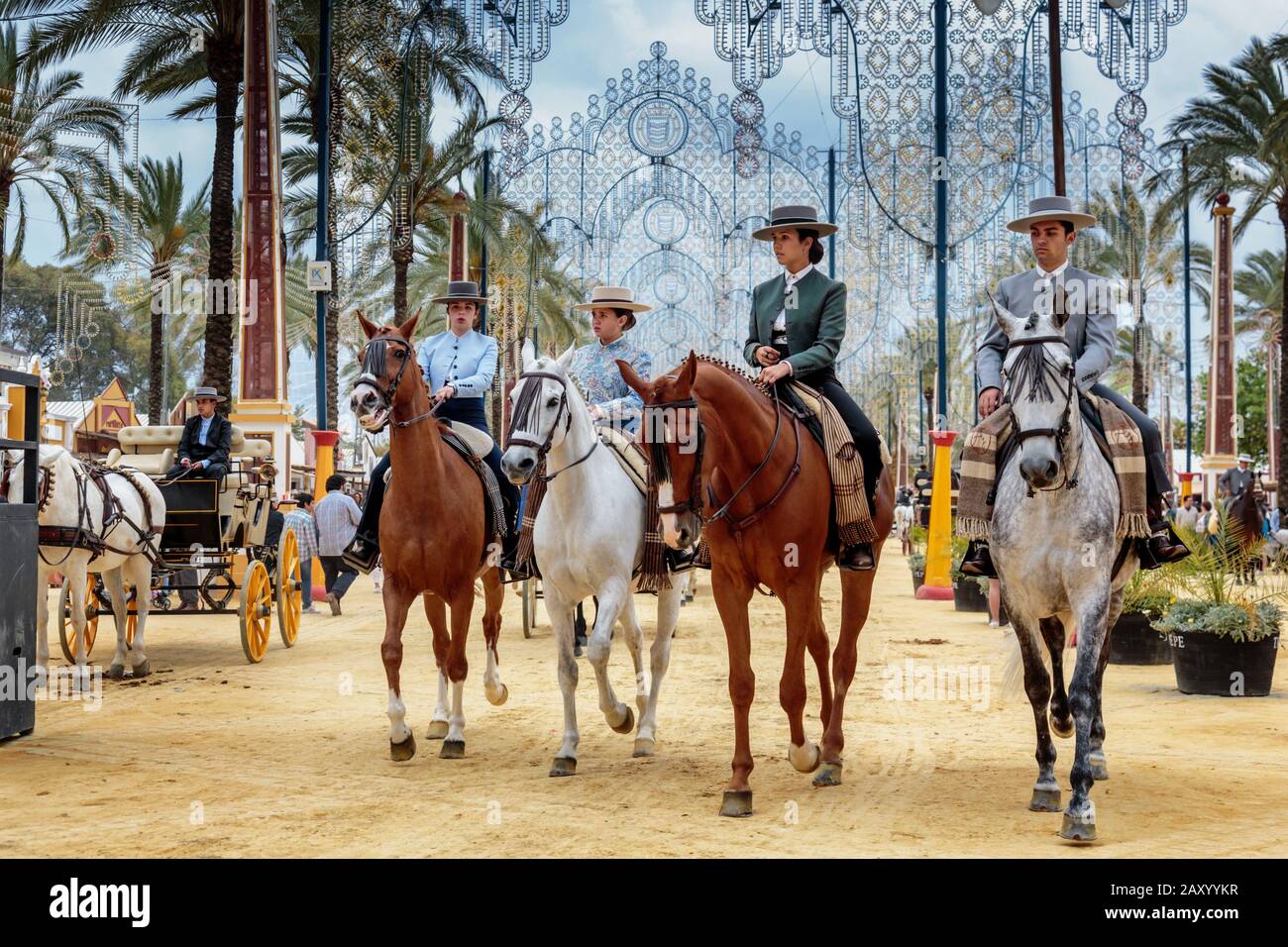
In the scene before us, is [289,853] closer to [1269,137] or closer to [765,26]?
[765,26]

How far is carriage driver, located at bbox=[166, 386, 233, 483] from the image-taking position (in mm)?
13789

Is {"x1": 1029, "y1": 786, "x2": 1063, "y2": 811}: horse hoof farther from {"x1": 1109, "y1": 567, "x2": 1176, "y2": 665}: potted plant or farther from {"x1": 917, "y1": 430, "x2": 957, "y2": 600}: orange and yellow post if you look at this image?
{"x1": 917, "y1": 430, "x2": 957, "y2": 600}: orange and yellow post

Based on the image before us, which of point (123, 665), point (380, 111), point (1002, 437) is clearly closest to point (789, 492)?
point (1002, 437)

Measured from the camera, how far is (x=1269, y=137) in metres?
28.2

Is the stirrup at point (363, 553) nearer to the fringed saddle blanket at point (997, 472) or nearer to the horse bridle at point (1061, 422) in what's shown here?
the fringed saddle blanket at point (997, 472)

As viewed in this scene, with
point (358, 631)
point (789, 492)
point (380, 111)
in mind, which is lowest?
point (358, 631)

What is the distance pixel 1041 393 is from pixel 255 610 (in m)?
9.51

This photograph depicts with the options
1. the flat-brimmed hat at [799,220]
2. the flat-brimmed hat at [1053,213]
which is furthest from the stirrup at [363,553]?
the flat-brimmed hat at [1053,213]

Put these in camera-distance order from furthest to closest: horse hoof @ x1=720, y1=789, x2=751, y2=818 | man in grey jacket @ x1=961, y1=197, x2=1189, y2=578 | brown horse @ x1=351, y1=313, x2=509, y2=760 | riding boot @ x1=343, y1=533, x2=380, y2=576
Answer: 1. riding boot @ x1=343, y1=533, x2=380, y2=576
2. brown horse @ x1=351, y1=313, x2=509, y2=760
3. man in grey jacket @ x1=961, y1=197, x2=1189, y2=578
4. horse hoof @ x1=720, y1=789, x2=751, y2=818

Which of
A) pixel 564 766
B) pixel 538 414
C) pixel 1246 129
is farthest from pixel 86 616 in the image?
pixel 1246 129

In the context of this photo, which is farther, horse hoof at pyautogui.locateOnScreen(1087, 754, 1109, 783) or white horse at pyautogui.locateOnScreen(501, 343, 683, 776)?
white horse at pyautogui.locateOnScreen(501, 343, 683, 776)

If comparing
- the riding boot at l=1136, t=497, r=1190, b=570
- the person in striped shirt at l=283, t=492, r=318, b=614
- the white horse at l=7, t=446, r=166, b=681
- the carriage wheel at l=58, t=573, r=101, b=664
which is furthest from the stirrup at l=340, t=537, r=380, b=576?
the person in striped shirt at l=283, t=492, r=318, b=614

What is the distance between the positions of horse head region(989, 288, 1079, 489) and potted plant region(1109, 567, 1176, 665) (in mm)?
6875

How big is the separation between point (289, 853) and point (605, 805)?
174 cm
